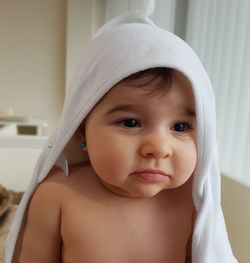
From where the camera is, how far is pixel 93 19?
8.81 ft

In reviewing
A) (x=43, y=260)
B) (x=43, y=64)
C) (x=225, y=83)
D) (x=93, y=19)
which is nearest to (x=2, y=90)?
(x=43, y=64)

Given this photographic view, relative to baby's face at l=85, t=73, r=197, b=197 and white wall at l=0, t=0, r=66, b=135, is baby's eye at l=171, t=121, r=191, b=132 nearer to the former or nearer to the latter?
baby's face at l=85, t=73, r=197, b=197

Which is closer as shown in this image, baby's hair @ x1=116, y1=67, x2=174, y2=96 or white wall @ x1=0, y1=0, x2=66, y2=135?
baby's hair @ x1=116, y1=67, x2=174, y2=96

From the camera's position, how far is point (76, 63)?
1.78m

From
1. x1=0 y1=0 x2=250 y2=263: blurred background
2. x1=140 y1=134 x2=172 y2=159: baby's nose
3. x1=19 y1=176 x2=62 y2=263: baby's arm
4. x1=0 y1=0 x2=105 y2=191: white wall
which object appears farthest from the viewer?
x1=0 y1=0 x2=105 y2=191: white wall

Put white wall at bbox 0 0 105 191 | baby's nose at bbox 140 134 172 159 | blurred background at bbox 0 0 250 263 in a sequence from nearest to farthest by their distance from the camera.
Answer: baby's nose at bbox 140 134 172 159 < blurred background at bbox 0 0 250 263 < white wall at bbox 0 0 105 191

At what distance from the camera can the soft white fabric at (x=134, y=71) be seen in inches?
19.8

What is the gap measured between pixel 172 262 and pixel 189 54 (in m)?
0.37

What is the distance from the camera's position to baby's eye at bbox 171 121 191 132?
1.75ft

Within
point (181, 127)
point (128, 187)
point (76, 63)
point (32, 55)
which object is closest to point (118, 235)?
point (128, 187)

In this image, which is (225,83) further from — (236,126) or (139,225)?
(139,225)

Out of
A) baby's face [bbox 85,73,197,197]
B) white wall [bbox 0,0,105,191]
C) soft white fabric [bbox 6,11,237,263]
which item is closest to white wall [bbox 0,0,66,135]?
white wall [bbox 0,0,105,191]

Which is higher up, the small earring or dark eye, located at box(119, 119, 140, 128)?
dark eye, located at box(119, 119, 140, 128)

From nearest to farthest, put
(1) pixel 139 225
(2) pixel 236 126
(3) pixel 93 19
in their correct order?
(1) pixel 139 225, (2) pixel 236 126, (3) pixel 93 19
